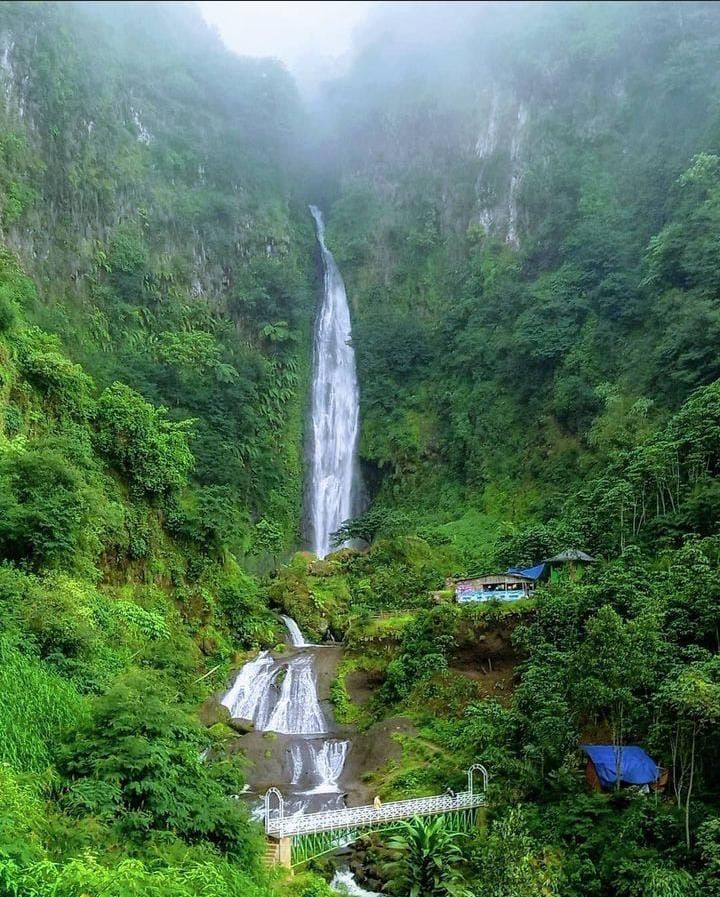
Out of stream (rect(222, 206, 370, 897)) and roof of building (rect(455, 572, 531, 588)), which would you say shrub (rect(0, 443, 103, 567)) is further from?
roof of building (rect(455, 572, 531, 588))

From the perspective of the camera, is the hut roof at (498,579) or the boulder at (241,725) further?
the hut roof at (498,579)

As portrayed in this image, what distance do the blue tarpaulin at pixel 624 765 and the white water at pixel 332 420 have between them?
2609cm

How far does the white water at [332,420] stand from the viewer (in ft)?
135

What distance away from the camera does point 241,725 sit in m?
20.1

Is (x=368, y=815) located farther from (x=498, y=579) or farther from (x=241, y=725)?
(x=498, y=579)

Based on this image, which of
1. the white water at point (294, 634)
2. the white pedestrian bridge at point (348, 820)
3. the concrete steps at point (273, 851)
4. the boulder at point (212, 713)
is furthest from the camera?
the white water at point (294, 634)

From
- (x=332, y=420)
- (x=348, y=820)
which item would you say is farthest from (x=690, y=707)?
(x=332, y=420)

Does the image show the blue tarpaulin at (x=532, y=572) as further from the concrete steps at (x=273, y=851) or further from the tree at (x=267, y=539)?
the tree at (x=267, y=539)

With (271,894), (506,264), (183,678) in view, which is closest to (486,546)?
(183,678)

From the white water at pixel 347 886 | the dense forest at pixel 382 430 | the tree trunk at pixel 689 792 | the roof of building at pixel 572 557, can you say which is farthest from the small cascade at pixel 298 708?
the tree trunk at pixel 689 792

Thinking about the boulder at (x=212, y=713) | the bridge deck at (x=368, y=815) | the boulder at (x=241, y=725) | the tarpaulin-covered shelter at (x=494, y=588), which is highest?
the tarpaulin-covered shelter at (x=494, y=588)

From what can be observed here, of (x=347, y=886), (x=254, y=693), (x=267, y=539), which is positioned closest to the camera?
(x=347, y=886)

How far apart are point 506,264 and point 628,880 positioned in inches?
1452

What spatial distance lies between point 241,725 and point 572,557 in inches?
458
